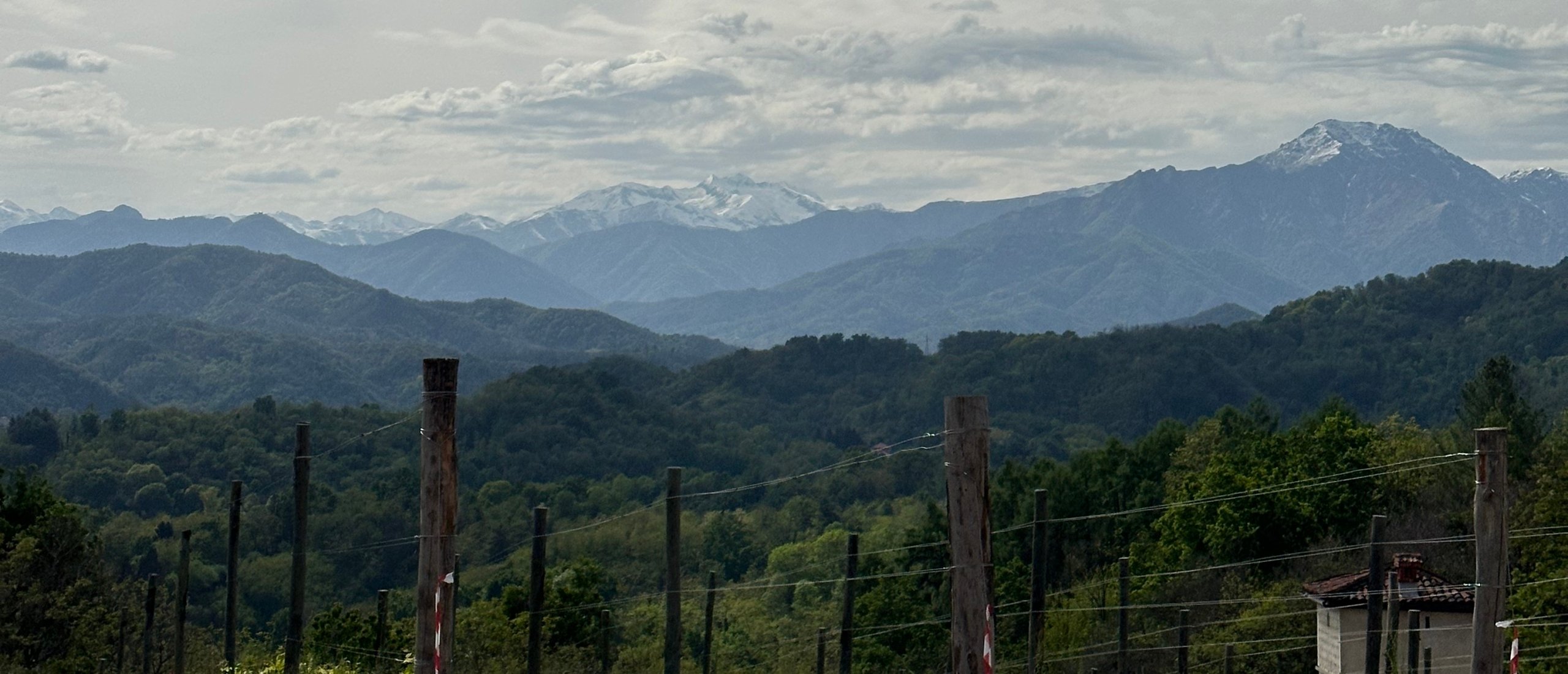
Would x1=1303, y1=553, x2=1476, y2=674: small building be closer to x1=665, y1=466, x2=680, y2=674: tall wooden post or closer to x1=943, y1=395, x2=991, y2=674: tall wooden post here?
x1=665, y1=466, x2=680, y2=674: tall wooden post

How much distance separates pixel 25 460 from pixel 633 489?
226ft

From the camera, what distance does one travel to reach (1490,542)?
63.5 feet

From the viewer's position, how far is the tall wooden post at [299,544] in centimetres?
2591

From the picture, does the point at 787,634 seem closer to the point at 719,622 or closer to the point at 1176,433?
the point at 719,622

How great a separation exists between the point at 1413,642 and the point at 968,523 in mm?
18847

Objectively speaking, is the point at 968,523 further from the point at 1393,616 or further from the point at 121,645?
the point at 121,645

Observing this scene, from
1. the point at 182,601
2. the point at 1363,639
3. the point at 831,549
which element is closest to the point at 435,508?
the point at 182,601

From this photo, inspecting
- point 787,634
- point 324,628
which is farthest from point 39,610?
point 787,634

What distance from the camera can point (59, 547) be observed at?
47156mm

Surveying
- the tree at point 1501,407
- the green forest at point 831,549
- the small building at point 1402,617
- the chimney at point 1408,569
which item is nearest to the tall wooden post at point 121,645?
the green forest at point 831,549

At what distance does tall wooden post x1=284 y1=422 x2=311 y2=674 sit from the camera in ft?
85.0

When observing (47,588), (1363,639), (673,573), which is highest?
(673,573)

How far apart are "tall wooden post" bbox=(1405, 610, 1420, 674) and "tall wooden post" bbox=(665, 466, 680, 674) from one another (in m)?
13.2

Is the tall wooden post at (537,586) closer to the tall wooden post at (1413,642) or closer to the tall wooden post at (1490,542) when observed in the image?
the tall wooden post at (1490,542)
